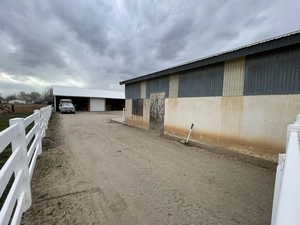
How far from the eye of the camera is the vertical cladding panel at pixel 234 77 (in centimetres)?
504

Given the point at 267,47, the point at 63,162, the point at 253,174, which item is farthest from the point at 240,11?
the point at 63,162

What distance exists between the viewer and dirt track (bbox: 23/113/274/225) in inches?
86.4

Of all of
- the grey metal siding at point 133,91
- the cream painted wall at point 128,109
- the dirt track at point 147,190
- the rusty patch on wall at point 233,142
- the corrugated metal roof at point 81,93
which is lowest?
the dirt track at point 147,190

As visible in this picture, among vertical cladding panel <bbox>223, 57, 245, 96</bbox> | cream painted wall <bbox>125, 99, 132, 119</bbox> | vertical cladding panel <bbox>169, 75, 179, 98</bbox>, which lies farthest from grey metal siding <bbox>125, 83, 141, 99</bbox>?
vertical cladding panel <bbox>223, 57, 245, 96</bbox>

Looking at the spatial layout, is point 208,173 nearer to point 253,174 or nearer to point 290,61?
point 253,174

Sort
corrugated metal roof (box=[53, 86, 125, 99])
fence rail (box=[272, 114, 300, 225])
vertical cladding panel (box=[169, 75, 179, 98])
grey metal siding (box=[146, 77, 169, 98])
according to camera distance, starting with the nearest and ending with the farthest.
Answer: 1. fence rail (box=[272, 114, 300, 225])
2. vertical cladding panel (box=[169, 75, 179, 98])
3. grey metal siding (box=[146, 77, 169, 98])
4. corrugated metal roof (box=[53, 86, 125, 99])

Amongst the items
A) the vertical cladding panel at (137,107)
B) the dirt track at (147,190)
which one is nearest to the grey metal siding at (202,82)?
the dirt track at (147,190)

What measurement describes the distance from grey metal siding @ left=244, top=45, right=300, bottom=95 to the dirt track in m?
2.35

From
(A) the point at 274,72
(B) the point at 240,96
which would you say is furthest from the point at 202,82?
(A) the point at 274,72

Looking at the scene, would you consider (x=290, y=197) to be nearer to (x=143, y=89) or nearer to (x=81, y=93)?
(x=143, y=89)

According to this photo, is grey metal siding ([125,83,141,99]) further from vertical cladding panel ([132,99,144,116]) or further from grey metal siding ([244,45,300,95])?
grey metal siding ([244,45,300,95])

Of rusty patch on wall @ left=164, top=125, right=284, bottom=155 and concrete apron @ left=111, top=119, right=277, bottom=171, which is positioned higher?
rusty patch on wall @ left=164, top=125, right=284, bottom=155

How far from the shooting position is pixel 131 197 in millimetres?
2629

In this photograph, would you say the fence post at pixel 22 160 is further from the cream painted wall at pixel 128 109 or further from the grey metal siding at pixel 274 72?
the cream painted wall at pixel 128 109
